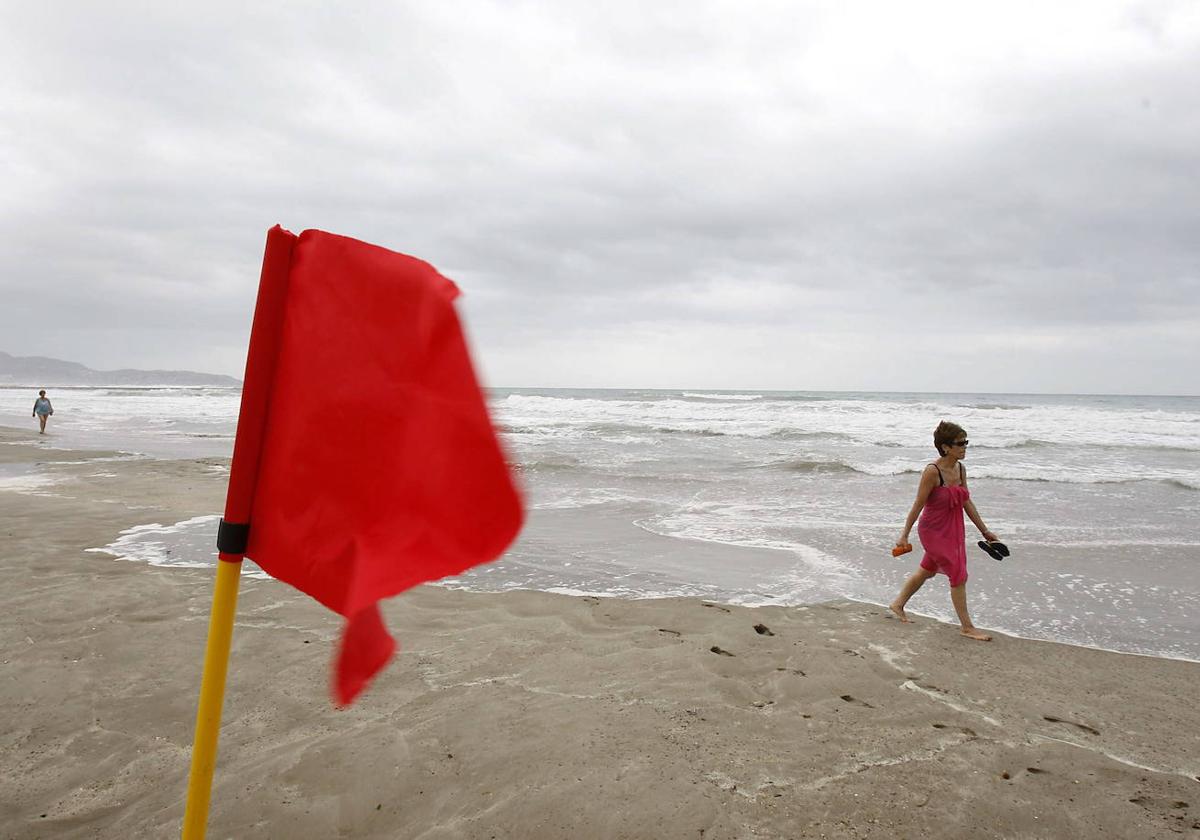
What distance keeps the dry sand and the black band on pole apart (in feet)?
6.41

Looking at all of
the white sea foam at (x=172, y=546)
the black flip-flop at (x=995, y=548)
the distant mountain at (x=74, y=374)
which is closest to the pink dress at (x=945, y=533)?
the black flip-flop at (x=995, y=548)

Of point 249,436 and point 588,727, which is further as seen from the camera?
point 588,727

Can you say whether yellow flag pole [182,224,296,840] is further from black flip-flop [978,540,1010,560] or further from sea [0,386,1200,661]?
black flip-flop [978,540,1010,560]

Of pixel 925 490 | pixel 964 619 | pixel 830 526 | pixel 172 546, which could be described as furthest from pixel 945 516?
→ pixel 172 546

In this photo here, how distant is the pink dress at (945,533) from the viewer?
540 cm

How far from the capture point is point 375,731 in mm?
3443

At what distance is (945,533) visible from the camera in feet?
18.0

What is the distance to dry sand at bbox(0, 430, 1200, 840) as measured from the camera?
286 cm

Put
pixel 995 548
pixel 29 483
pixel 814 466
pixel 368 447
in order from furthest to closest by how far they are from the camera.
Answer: pixel 814 466
pixel 29 483
pixel 995 548
pixel 368 447

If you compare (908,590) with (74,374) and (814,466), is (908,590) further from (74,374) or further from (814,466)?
(74,374)

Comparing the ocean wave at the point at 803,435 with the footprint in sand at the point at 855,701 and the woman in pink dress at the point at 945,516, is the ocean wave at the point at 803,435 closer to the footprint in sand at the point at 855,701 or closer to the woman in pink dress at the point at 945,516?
the woman in pink dress at the point at 945,516

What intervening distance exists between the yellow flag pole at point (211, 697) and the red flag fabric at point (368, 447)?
0.26 feet

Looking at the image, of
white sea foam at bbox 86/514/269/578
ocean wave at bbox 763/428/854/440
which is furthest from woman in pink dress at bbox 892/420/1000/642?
ocean wave at bbox 763/428/854/440

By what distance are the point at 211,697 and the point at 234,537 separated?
12.9 inches
